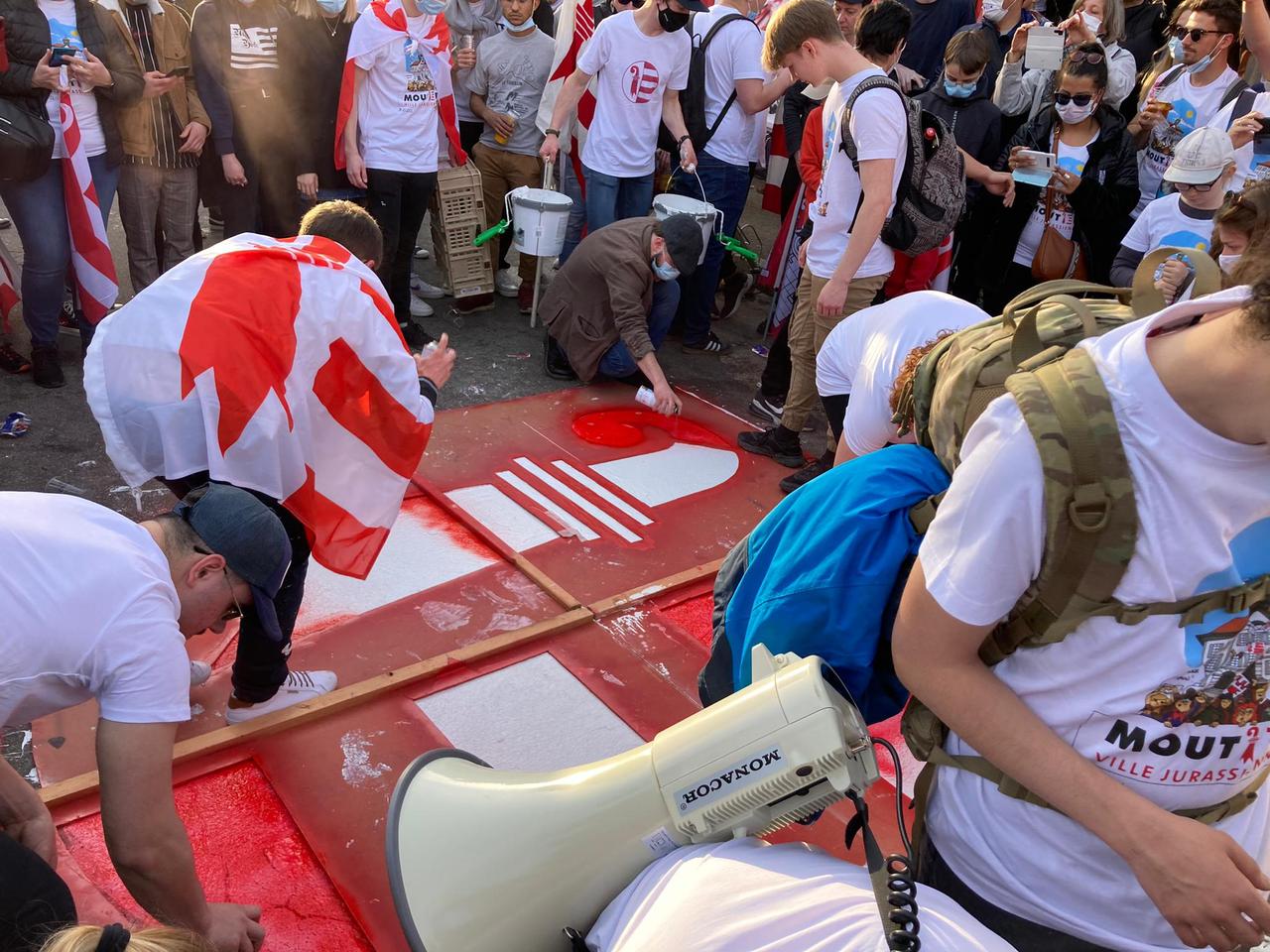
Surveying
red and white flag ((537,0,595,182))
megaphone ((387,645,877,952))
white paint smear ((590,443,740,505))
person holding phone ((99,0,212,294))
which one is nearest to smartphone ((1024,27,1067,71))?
red and white flag ((537,0,595,182))

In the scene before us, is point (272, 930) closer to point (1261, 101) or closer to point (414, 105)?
point (414, 105)

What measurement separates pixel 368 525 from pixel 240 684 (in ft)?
1.78

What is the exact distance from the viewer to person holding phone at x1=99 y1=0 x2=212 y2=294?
15.4 ft

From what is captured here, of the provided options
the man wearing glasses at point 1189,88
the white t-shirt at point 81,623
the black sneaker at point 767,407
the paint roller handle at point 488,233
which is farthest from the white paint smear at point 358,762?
the man wearing glasses at point 1189,88

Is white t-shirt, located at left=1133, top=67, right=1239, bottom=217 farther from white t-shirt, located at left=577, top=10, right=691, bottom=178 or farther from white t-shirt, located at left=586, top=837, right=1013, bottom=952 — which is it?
white t-shirt, located at left=586, top=837, right=1013, bottom=952

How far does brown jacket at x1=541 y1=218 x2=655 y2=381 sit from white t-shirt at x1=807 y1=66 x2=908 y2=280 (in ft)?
3.15

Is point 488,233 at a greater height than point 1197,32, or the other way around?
Result: point 1197,32

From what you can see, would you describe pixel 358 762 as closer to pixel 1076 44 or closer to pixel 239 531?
pixel 239 531

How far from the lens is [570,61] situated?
5793mm

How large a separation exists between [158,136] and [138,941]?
4453 mm

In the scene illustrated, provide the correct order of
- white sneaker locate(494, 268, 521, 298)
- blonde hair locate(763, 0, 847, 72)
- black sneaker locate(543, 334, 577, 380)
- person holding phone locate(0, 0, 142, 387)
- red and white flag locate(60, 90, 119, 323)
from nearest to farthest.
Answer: blonde hair locate(763, 0, 847, 72)
person holding phone locate(0, 0, 142, 387)
red and white flag locate(60, 90, 119, 323)
black sneaker locate(543, 334, 577, 380)
white sneaker locate(494, 268, 521, 298)

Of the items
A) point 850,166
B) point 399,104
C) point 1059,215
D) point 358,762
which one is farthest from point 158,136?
point 1059,215

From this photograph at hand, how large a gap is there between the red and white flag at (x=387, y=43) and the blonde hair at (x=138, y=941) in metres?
4.60

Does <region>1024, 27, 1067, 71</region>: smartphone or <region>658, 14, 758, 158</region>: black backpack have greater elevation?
<region>1024, 27, 1067, 71</region>: smartphone
